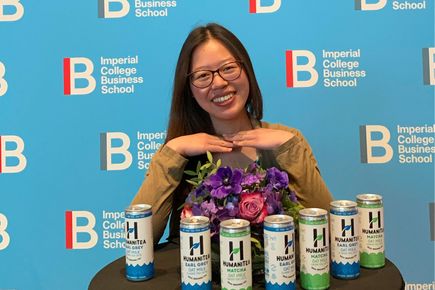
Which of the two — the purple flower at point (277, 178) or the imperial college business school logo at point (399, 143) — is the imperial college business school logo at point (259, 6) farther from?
the purple flower at point (277, 178)

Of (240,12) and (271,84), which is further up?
(240,12)

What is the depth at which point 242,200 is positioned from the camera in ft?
3.42

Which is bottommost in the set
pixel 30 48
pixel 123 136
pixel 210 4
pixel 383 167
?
pixel 383 167

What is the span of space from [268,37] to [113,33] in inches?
24.8

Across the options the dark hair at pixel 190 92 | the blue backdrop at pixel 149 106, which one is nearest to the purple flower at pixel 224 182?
the dark hair at pixel 190 92

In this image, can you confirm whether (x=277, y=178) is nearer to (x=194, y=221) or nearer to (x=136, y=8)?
(x=194, y=221)

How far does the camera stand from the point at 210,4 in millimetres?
2092

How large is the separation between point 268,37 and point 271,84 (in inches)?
7.4

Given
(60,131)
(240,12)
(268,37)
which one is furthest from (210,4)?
(60,131)

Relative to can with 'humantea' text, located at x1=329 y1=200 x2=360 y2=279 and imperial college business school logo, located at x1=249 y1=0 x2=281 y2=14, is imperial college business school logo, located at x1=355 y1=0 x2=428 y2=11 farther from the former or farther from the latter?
can with 'humantea' text, located at x1=329 y1=200 x2=360 y2=279

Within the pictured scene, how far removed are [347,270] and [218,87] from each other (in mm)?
622

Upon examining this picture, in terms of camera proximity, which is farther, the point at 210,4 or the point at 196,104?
the point at 210,4

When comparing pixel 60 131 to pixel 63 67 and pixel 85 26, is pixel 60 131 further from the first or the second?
pixel 85 26

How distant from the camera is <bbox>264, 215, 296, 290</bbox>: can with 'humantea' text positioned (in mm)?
946
